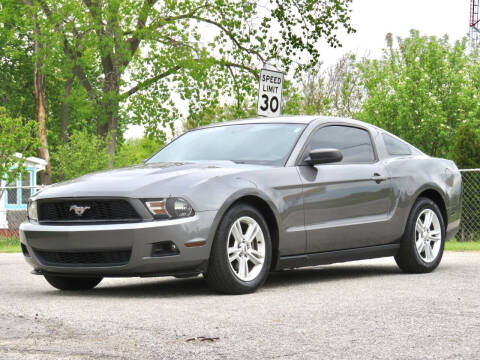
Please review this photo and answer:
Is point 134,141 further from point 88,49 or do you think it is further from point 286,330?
point 286,330

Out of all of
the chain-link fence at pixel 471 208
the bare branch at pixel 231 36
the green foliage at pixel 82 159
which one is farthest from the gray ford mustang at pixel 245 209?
the bare branch at pixel 231 36

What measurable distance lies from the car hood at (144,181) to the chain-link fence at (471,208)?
12271 millimetres

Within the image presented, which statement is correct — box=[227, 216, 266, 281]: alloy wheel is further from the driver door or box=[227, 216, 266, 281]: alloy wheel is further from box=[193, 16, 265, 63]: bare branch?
box=[193, 16, 265, 63]: bare branch

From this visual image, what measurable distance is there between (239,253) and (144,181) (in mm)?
983

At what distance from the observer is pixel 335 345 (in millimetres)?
4973

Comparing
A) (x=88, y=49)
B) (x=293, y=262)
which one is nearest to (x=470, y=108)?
(x=88, y=49)

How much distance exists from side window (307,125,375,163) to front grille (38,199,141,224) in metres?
2.14

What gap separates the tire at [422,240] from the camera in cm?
920

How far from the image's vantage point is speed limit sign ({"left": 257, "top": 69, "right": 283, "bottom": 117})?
13.5 m

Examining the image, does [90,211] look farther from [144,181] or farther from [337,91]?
[337,91]

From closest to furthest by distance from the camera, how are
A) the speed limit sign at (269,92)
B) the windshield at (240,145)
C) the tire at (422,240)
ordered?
the windshield at (240,145) < the tire at (422,240) < the speed limit sign at (269,92)

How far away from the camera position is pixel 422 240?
371 inches

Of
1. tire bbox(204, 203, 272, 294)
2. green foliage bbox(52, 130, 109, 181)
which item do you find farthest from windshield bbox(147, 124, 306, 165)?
green foliage bbox(52, 130, 109, 181)

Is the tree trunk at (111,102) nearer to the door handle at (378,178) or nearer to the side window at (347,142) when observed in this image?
the side window at (347,142)
